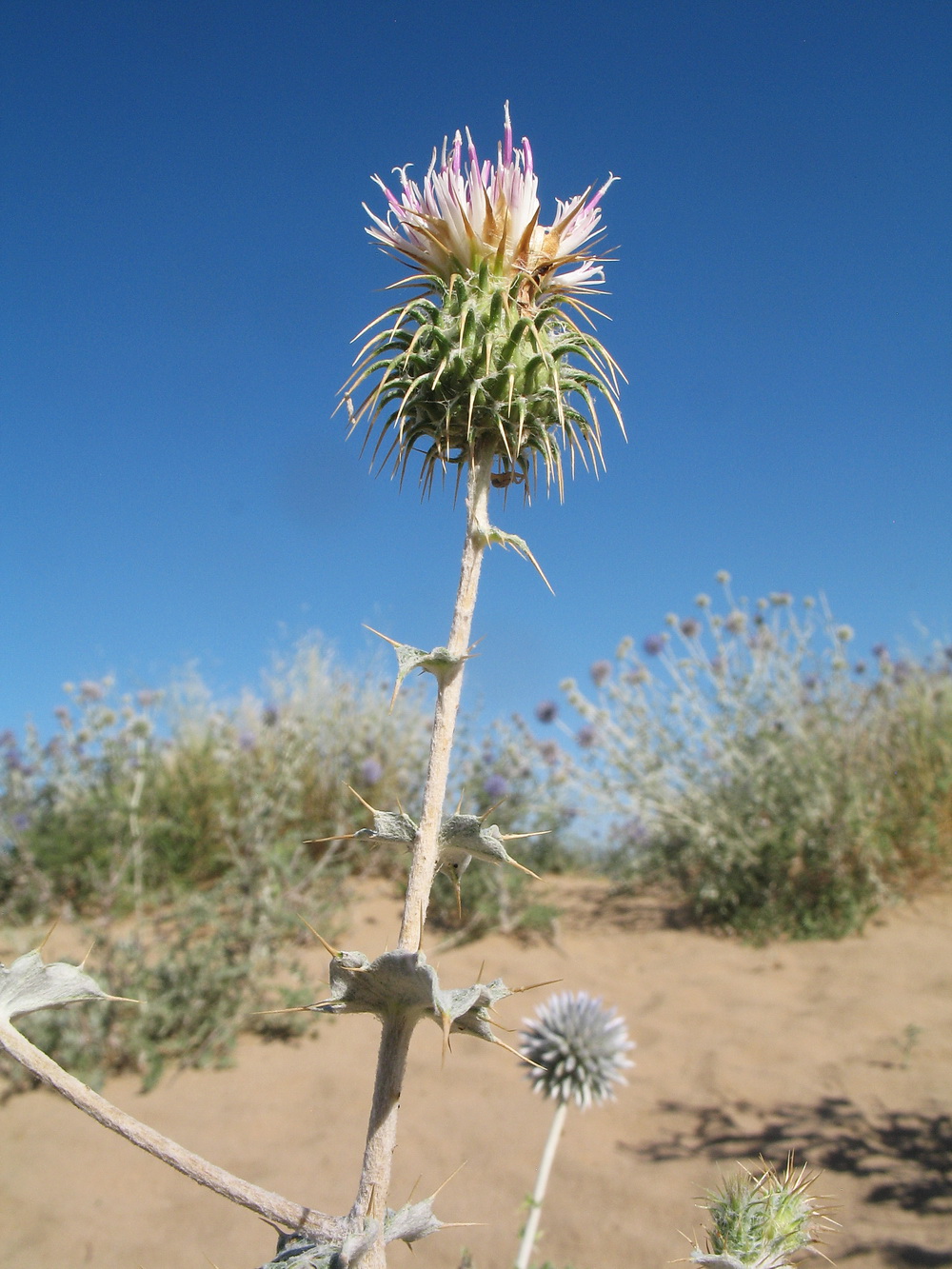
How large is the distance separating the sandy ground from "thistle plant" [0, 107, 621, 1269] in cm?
263

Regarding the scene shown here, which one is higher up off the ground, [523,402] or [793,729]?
[793,729]

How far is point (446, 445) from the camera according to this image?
5.65ft

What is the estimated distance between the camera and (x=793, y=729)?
7.77 meters

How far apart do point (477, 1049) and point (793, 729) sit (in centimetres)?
431

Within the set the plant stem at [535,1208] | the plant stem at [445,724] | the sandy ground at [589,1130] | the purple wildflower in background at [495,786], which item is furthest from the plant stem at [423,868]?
the purple wildflower in background at [495,786]

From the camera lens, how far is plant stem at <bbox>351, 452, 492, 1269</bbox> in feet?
→ 3.70

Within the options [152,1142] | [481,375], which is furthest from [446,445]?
[152,1142]

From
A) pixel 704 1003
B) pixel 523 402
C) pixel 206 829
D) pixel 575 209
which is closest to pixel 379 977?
pixel 523 402

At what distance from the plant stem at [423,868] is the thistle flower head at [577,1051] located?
2.06m

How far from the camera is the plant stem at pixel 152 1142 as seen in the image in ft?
3.28

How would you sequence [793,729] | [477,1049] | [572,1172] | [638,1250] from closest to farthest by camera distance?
1. [638,1250]
2. [572,1172]
3. [477,1049]
4. [793,729]

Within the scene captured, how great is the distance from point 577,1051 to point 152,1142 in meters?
2.49

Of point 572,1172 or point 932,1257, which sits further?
point 572,1172

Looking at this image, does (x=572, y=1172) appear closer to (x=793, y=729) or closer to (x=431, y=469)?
(x=431, y=469)
